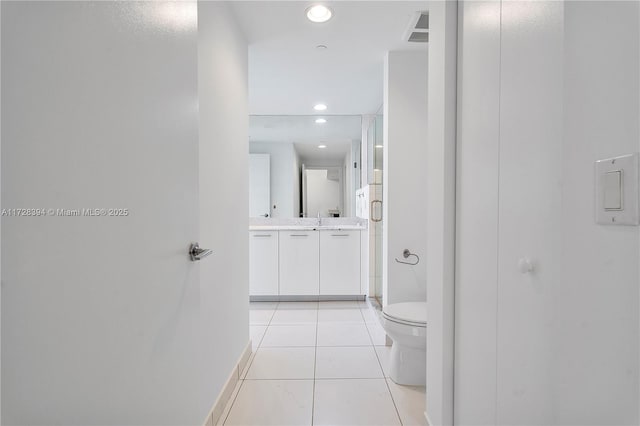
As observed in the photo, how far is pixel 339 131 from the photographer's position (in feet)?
12.8

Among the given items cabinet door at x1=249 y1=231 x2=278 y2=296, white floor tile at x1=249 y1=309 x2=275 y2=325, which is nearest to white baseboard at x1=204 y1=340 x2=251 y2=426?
white floor tile at x1=249 y1=309 x2=275 y2=325

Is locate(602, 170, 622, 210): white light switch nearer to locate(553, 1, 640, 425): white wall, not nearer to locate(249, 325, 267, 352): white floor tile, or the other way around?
locate(553, 1, 640, 425): white wall

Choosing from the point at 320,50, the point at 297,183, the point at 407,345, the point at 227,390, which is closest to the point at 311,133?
the point at 297,183

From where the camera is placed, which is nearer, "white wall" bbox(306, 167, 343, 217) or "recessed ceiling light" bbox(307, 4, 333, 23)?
"recessed ceiling light" bbox(307, 4, 333, 23)

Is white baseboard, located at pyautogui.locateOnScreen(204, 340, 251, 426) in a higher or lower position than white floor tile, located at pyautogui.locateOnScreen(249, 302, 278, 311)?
higher

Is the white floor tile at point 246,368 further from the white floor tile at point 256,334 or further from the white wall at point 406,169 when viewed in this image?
the white wall at point 406,169

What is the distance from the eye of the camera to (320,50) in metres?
2.30

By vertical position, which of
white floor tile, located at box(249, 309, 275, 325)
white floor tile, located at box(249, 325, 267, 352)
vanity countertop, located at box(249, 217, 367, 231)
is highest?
vanity countertop, located at box(249, 217, 367, 231)

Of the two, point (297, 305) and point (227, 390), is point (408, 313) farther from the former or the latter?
point (297, 305)

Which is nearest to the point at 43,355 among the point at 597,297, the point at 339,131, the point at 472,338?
Answer: the point at 597,297

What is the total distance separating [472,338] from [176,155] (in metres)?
1.16

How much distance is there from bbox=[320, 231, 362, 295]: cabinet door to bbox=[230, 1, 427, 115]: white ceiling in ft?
4.94

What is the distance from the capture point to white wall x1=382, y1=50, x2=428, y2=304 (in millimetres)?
2357

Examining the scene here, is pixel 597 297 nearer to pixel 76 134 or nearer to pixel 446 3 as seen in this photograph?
pixel 76 134
